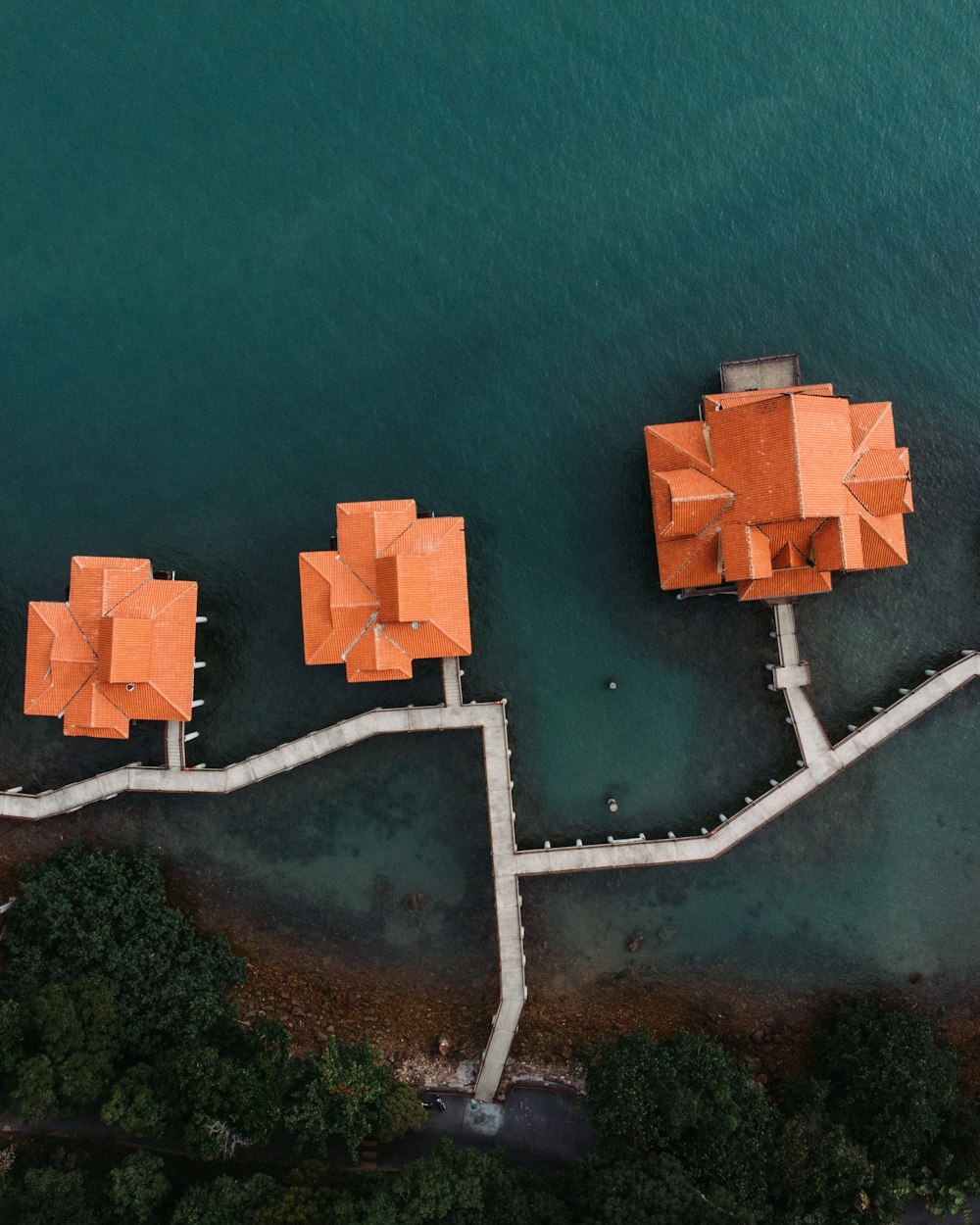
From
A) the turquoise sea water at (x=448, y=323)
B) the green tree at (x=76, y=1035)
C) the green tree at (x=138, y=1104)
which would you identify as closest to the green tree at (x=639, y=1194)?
the turquoise sea water at (x=448, y=323)

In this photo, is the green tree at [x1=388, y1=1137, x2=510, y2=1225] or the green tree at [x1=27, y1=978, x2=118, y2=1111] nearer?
the green tree at [x1=388, y1=1137, x2=510, y2=1225]

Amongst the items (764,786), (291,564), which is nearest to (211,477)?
(291,564)

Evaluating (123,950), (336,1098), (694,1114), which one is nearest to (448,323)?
(123,950)

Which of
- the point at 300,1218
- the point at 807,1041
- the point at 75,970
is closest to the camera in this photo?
the point at 300,1218

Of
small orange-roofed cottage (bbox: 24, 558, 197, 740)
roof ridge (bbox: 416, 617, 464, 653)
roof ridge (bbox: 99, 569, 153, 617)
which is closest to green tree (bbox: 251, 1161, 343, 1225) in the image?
small orange-roofed cottage (bbox: 24, 558, 197, 740)

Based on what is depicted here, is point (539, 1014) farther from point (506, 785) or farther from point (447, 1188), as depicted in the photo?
point (506, 785)

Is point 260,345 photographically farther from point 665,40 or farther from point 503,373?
point 665,40

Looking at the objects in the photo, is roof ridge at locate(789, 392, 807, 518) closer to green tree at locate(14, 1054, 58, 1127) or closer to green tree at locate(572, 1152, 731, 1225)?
green tree at locate(572, 1152, 731, 1225)
